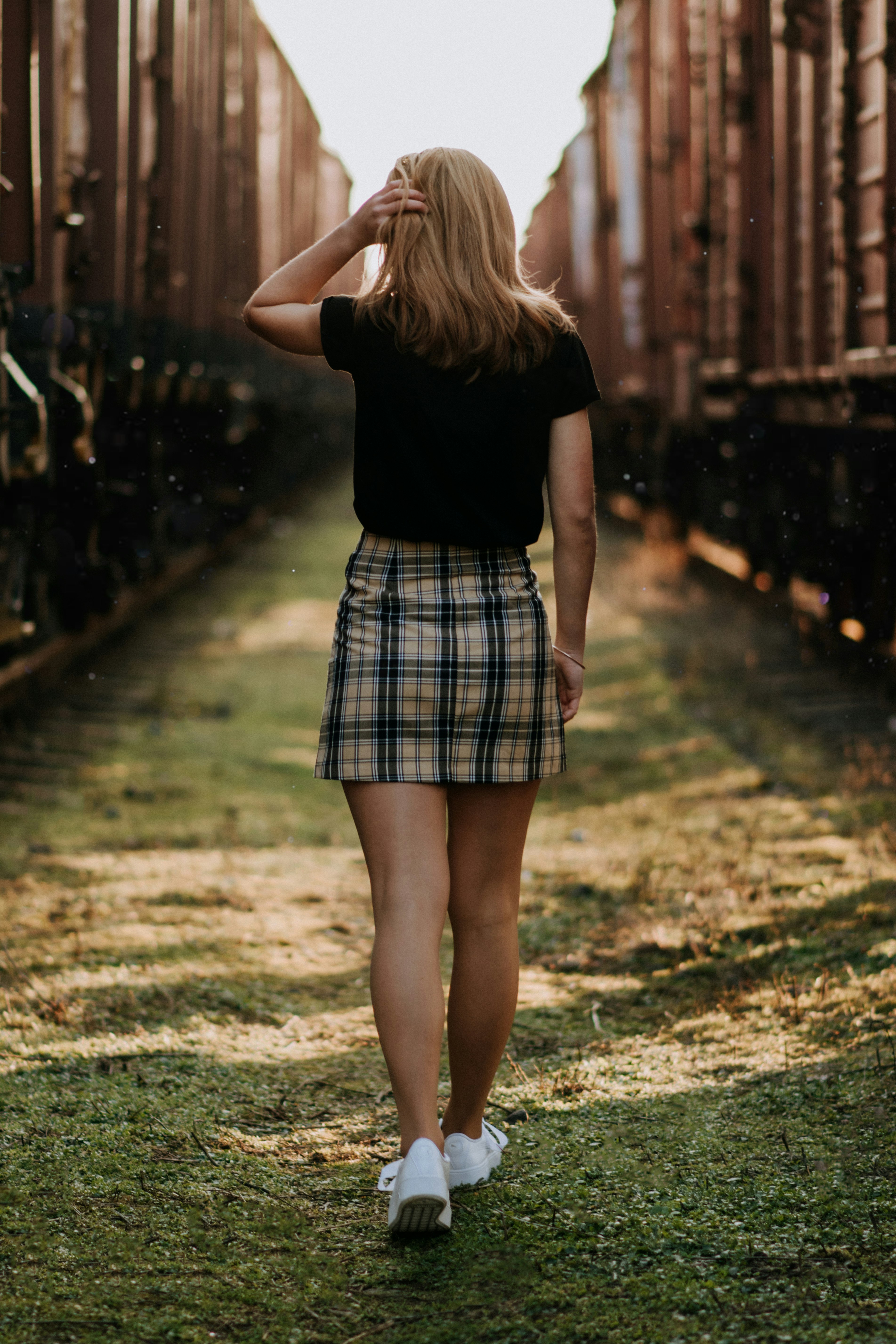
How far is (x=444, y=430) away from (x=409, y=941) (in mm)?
773

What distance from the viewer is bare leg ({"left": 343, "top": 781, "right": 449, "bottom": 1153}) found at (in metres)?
2.06

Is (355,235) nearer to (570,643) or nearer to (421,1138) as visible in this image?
(570,643)

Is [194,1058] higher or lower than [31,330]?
lower

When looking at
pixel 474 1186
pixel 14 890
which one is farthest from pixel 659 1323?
pixel 14 890

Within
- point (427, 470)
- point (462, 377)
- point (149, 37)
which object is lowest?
point (427, 470)

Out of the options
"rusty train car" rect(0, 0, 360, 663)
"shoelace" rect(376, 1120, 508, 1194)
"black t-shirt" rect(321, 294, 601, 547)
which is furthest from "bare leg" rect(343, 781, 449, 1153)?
"rusty train car" rect(0, 0, 360, 663)

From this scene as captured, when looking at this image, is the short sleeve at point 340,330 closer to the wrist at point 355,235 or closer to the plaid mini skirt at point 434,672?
the wrist at point 355,235

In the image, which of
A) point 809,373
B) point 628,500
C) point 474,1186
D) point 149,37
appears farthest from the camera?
point 628,500

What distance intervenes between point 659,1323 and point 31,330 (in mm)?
4429

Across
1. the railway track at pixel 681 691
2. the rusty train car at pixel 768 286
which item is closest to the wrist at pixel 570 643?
the rusty train car at pixel 768 286

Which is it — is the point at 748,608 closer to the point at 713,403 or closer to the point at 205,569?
the point at 713,403

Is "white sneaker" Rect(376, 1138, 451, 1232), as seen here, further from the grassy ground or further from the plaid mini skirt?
the plaid mini skirt

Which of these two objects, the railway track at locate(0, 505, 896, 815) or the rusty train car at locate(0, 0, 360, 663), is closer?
the rusty train car at locate(0, 0, 360, 663)

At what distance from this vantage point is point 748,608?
8883 millimetres
